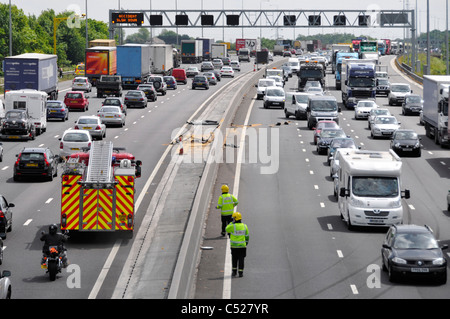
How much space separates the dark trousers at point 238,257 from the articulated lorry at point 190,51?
12805cm

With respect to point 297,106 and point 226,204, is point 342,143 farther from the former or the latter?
point 297,106

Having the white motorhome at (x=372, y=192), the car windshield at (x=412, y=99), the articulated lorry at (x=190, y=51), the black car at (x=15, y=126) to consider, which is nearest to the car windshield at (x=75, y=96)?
the black car at (x=15, y=126)

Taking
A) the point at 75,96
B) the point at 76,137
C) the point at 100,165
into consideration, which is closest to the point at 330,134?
the point at 76,137

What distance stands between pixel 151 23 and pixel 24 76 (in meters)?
83.2

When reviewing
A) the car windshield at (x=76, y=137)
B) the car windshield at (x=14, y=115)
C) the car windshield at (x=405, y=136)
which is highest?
the car windshield at (x=14, y=115)

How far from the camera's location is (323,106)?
66000 millimetres

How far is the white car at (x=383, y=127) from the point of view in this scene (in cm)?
5984

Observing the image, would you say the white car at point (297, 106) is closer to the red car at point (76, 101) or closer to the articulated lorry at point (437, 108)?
the articulated lorry at point (437, 108)

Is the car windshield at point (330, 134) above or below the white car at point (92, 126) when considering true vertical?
below

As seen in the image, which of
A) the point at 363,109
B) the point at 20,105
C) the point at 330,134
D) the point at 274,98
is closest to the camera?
the point at 330,134

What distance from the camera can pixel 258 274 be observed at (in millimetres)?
26719

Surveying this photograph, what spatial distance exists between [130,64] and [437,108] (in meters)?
44.0
